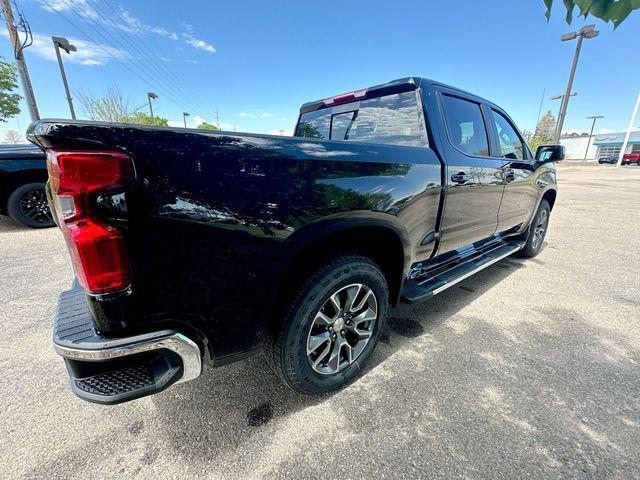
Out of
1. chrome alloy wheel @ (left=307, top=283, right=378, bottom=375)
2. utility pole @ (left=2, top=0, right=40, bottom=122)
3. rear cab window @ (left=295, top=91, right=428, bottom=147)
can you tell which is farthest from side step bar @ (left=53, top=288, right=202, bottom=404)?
utility pole @ (left=2, top=0, right=40, bottom=122)

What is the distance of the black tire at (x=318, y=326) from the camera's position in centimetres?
162

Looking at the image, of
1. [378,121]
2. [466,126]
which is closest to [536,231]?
[466,126]

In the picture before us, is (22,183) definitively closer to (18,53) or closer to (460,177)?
(460,177)

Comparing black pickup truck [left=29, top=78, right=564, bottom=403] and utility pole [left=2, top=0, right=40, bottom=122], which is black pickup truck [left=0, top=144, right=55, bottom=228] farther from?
utility pole [left=2, top=0, right=40, bottom=122]

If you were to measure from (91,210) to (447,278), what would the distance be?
2.55 meters

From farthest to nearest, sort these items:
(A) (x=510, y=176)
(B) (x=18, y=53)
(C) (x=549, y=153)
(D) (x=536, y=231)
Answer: (B) (x=18, y=53), (D) (x=536, y=231), (C) (x=549, y=153), (A) (x=510, y=176)

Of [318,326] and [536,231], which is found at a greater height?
[318,326]

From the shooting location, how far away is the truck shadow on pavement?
5.28 ft

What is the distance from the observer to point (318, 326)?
183 cm

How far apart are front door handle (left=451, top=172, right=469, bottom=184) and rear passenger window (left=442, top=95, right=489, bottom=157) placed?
246 mm

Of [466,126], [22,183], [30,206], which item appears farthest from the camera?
[30,206]

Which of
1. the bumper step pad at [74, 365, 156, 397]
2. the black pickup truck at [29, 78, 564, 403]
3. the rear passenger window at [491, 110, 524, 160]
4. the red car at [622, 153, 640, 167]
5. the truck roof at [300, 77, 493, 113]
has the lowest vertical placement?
the red car at [622, 153, 640, 167]

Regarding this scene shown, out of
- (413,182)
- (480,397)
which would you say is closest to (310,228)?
(413,182)

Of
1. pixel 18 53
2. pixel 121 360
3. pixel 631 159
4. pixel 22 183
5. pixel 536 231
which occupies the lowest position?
pixel 631 159
